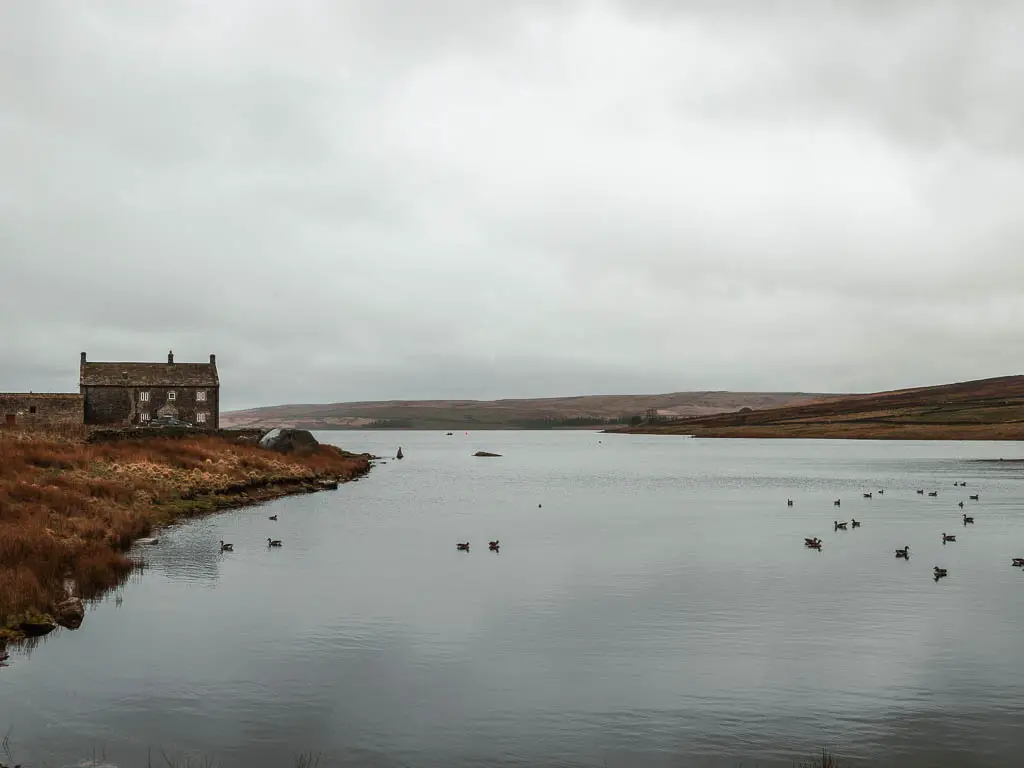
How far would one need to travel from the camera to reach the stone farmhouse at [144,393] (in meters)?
93.2

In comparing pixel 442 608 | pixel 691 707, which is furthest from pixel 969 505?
pixel 691 707

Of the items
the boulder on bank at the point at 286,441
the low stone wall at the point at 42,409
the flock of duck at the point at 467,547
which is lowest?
the flock of duck at the point at 467,547

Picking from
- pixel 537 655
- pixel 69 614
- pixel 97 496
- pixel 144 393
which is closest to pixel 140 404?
pixel 144 393

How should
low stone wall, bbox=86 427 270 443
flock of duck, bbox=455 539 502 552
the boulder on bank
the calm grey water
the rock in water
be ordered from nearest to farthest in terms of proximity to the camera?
1. the calm grey water
2. the rock in water
3. flock of duck, bbox=455 539 502 552
4. low stone wall, bbox=86 427 270 443
5. the boulder on bank

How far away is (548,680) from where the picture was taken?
2022 centimetres

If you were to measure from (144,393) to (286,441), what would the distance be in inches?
778

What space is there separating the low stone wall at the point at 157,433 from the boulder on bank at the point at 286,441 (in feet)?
8.80

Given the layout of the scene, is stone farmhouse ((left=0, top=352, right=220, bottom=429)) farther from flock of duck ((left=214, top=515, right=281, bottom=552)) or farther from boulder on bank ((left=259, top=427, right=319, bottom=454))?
flock of duck ((left=214, top=515, right=281, bottom=552))

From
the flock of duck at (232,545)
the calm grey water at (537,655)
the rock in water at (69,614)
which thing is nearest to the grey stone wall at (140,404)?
the calm grey water at (537,655)

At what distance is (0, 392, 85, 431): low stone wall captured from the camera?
84500 mm

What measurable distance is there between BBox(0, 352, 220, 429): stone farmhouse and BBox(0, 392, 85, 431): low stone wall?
302 millimetres

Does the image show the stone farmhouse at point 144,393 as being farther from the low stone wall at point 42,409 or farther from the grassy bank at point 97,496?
the grassy bank at point 97,496

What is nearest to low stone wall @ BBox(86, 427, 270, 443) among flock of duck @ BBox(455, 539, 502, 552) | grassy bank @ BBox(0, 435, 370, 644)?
grassy bank @ BBox(0, 435, 370, 644)

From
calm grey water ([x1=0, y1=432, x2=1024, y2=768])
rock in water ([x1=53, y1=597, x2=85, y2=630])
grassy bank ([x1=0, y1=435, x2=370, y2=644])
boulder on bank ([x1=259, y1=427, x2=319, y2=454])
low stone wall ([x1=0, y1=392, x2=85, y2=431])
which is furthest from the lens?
low stone wall ([x1=0, y1=392, x2=85, y2=431])
